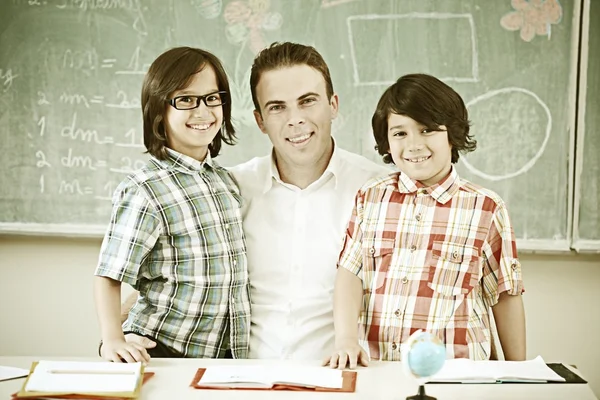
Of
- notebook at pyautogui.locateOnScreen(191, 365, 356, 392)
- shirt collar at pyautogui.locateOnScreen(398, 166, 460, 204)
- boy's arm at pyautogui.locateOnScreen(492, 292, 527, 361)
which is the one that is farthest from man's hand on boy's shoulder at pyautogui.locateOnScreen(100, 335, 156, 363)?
boy's arm at pyautogui.locateOnScreen(492, 292, 527, 361)

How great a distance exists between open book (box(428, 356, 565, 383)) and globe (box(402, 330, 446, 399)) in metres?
0.18

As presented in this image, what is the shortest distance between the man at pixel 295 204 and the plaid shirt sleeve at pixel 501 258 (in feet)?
1.37

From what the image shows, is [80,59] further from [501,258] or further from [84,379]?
[501,258]

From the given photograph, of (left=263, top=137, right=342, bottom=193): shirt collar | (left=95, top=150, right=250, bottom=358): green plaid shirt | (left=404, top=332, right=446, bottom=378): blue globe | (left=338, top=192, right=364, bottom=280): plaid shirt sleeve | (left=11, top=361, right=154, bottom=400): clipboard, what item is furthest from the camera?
(left=263, top=137, right=342, bottom=193): shirt collar

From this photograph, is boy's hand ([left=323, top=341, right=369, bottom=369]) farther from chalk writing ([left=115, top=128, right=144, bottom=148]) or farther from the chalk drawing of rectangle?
chalk writing ([left=115, top=128, right=144, bottom=148])

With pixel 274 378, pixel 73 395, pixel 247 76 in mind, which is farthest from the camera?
pixel 247 76

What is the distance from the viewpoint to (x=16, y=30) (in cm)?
300

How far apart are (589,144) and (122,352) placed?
6.39 ft

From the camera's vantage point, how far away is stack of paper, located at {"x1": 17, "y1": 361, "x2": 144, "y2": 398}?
1.42 m

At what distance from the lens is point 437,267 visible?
1803 mm

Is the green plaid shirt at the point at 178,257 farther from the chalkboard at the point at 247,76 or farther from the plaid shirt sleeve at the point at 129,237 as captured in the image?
the chalkboard at the point at 247,76

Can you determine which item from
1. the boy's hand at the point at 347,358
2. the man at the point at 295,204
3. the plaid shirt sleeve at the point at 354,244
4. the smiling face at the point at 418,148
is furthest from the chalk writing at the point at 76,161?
the boy's hand at the point at 347,358

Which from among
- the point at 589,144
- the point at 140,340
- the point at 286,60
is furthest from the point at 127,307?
the point at 589,144

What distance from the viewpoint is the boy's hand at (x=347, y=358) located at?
5.43ft
